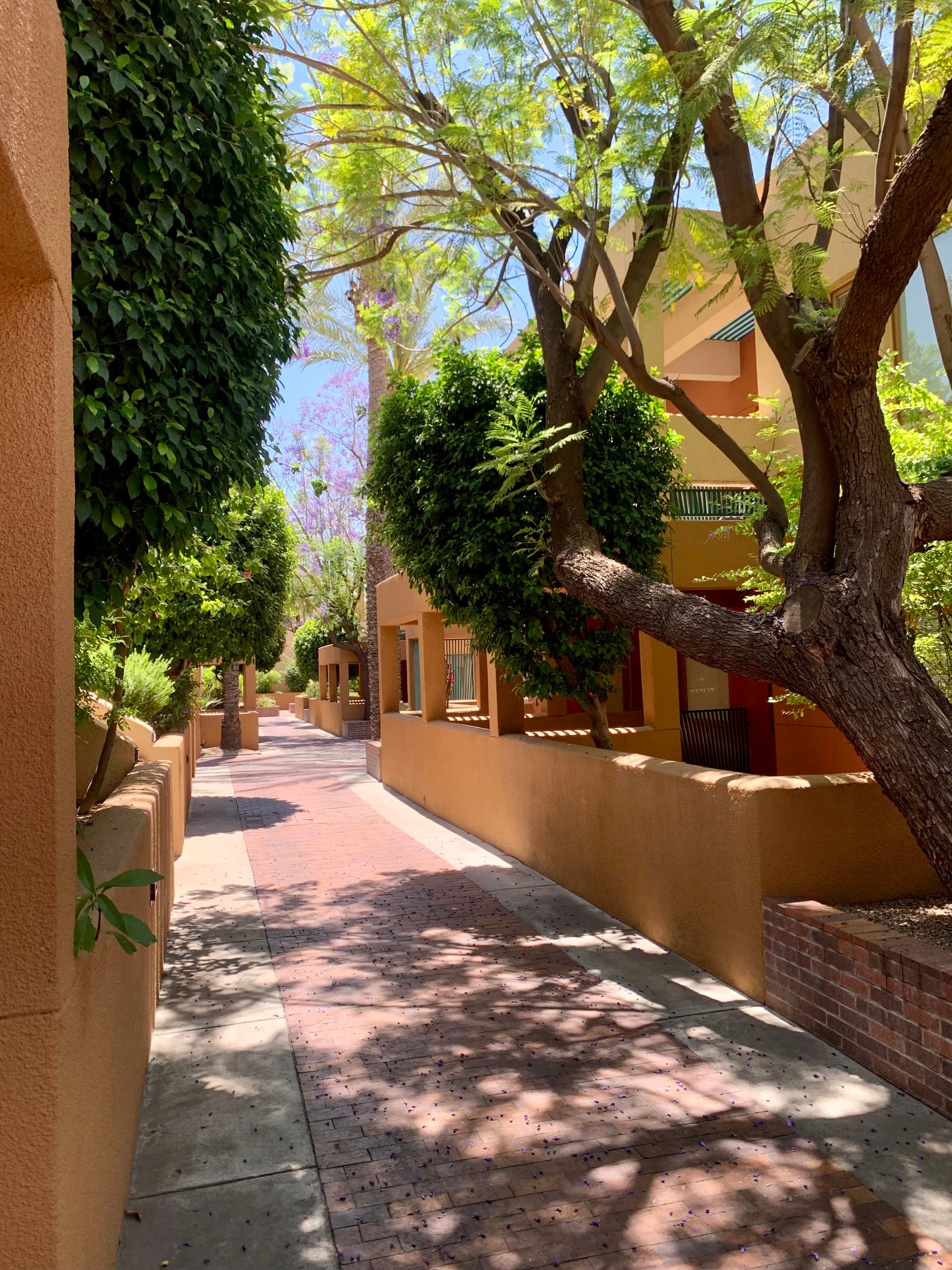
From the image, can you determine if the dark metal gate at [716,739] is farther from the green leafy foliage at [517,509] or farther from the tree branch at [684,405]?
the tree branch at [684,405]

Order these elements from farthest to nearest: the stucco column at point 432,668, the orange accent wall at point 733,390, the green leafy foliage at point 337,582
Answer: the green leafy foliage at point 337,582, the orange accent wall at point 733,390, the stucco column at point 432,668

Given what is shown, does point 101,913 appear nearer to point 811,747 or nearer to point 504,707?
point 504,707

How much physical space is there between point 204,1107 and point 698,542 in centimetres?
833

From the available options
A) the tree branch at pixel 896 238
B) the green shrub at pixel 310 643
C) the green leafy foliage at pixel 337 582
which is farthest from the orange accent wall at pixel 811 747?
the green shrub at pixel 310 643

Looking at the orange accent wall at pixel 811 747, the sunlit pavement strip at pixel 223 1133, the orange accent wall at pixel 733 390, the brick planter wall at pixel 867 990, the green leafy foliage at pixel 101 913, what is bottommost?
the sunlit pavement strip at pixel 223 1133

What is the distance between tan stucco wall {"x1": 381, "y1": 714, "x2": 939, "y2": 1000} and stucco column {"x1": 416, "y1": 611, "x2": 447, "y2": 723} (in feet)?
12.2

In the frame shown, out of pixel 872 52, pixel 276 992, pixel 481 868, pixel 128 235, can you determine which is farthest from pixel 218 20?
pixel 481 868

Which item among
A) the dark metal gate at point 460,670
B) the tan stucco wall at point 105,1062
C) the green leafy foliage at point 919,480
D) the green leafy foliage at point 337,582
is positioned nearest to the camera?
the tan stucco wall at point 105,1062

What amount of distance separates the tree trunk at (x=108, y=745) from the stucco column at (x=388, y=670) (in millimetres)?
8222

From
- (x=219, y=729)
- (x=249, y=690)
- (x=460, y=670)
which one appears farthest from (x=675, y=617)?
(x=219, y=729)

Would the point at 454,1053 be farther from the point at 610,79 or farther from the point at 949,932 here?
the point at 610,79

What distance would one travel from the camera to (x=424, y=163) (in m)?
9.48

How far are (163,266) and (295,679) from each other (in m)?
46.2

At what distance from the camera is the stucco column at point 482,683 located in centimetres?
1117
